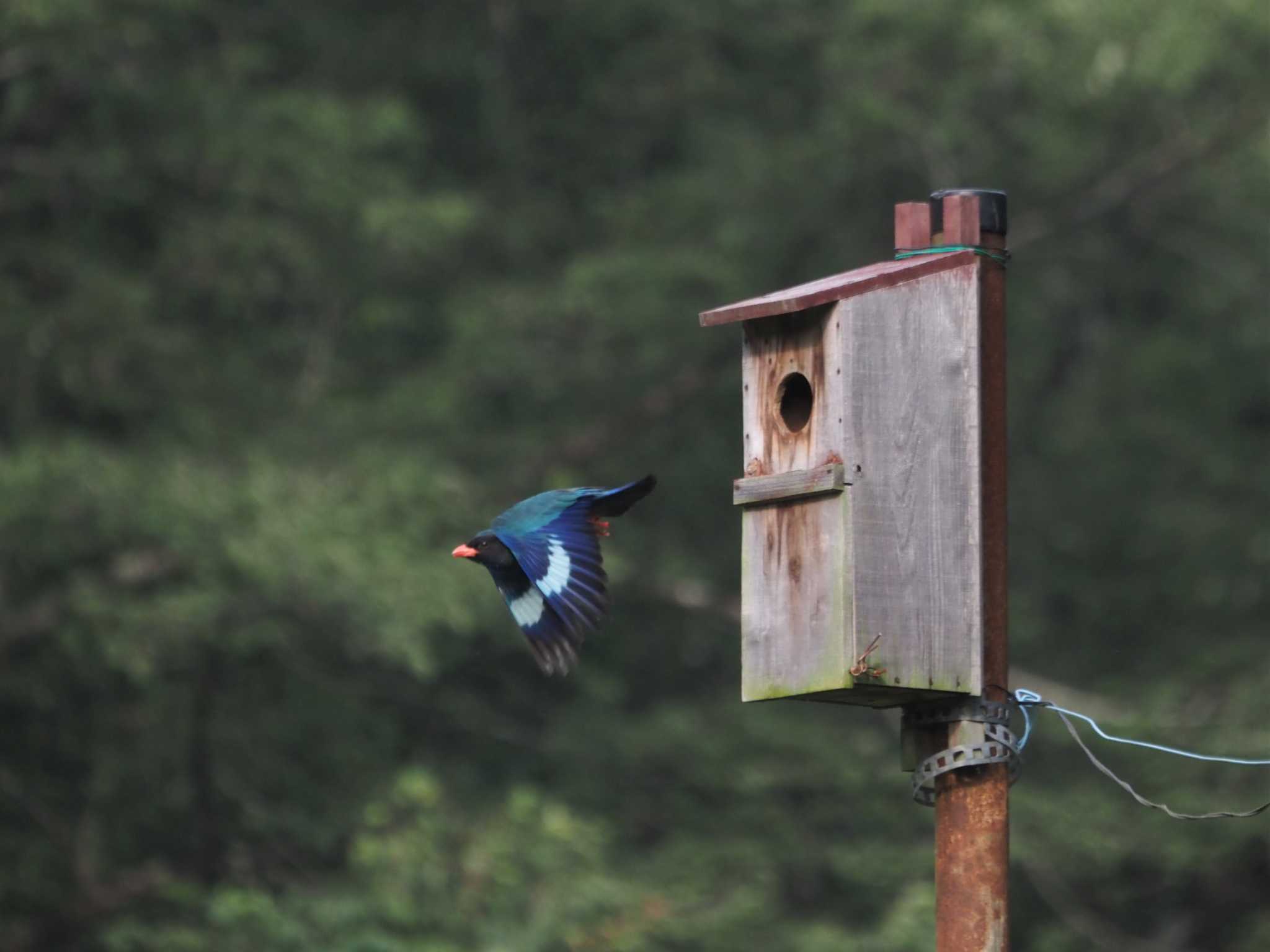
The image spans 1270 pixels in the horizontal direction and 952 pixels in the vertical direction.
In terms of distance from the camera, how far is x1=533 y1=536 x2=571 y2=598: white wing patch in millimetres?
6348

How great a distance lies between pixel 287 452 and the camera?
1462 cm

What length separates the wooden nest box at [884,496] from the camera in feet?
17.9

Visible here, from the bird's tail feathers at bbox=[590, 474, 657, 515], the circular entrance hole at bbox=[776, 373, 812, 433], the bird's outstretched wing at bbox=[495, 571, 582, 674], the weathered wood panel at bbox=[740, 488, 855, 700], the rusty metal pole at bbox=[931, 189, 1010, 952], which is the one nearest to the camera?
the rusty metal pole at bbox=[931, 189, 1010, 952]

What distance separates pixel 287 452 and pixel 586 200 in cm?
359

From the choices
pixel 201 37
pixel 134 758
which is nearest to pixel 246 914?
pixel 134 758

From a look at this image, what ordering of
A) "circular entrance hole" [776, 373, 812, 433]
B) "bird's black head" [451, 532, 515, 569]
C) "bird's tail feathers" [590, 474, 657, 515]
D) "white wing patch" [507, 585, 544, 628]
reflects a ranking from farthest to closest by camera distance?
"bird's black head" [451, 532, 515, 569] → "white wing patch" [507, 585, 544, 628] → "bird's tail feathers" [590, 474, 657, 515] → "circular entrance hole" [776, 373, 812, 433]

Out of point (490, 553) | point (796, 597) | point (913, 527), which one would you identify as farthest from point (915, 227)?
point (490, 553)

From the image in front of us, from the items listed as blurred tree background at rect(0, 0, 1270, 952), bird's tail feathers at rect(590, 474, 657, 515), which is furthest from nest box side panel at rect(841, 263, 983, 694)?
blurred tree background at rect(0, 0, 1270, 952)

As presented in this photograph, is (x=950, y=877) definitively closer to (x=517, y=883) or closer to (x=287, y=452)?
(x=517, y=883)

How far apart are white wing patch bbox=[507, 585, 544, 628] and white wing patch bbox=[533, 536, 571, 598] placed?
0.06 meters

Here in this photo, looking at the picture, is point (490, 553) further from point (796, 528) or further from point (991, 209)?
point (991, 209)

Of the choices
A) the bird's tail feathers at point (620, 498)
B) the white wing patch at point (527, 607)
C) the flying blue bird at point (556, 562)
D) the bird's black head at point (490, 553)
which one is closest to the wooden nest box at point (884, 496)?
the bird's tail feathers at point (620, 498)

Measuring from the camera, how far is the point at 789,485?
18.6 feet

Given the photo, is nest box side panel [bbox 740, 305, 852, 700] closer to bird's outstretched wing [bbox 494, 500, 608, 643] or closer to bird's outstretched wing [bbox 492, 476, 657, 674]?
bird's outstretched wing [bbox 492, 476, 657, 674]
